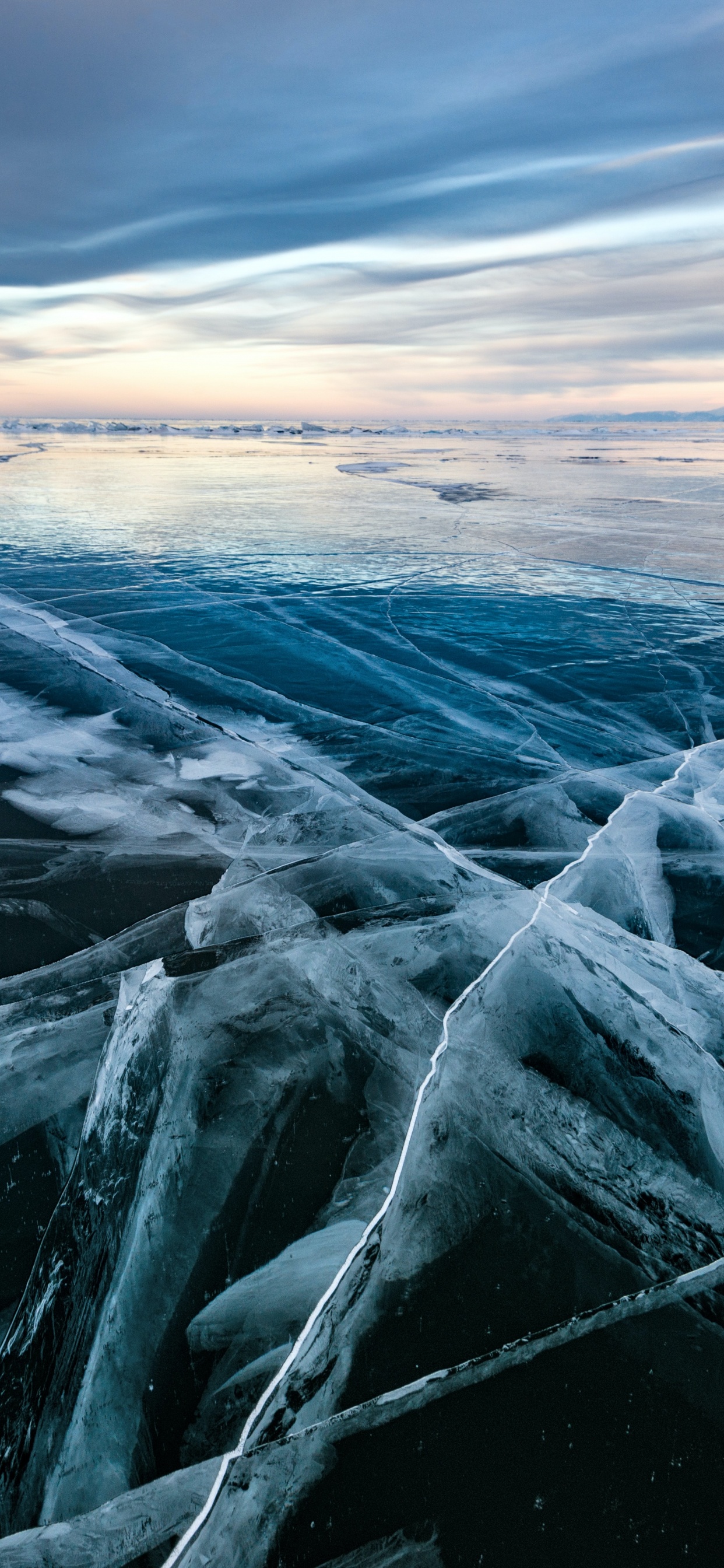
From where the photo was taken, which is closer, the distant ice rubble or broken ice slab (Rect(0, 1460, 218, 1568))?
broken ice slab (Rect(0, 1460, 218, 1568))

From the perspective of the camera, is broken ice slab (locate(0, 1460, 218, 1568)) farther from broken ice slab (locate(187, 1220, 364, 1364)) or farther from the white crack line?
broken ice slab (locate(187, 1220, 364, 1364))

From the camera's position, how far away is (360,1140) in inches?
70.6

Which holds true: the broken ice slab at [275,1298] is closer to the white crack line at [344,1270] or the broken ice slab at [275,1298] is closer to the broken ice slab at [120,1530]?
the white crack line at [344,1270]

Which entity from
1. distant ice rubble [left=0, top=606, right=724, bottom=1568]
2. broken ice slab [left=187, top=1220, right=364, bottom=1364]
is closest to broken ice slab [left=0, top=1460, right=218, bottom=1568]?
distant ice rubble [left=0, top=606, right=724, bottom=1568]

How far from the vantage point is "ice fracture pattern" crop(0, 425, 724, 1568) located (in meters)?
1.25

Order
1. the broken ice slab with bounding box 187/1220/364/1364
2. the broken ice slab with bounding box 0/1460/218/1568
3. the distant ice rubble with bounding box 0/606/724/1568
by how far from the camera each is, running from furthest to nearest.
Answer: the broken ice slab with bounding box 187/1220/364/1364 → the distant ice rubble with bounding box 0/606/724/1568 → the broken ice slab with bounding box 0/1460/218/1568

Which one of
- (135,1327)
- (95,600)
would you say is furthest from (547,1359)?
(95,600)

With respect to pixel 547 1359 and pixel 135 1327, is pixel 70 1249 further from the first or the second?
pixel 547 1359

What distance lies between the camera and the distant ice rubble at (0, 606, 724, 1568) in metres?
1.31

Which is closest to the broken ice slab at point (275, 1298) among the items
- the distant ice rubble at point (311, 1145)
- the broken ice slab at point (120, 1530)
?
the distant ice rubble at point (311, 1145)

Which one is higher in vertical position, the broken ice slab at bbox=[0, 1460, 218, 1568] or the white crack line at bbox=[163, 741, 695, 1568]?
the white crack line at bbox=[163, 741, 695, 1568]

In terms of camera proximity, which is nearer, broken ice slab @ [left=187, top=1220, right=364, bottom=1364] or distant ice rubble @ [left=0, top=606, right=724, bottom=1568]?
distant ice rubble @ [left=0, top=606, right=724, bottom=1568]

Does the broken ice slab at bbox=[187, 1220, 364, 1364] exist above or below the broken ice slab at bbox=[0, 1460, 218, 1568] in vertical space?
above

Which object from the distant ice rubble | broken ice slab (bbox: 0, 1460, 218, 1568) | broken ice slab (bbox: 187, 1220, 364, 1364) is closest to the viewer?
broken ice slab (bbox: 0, 1460, 218, 1568)
